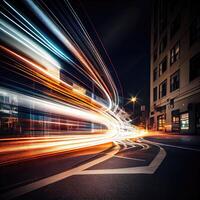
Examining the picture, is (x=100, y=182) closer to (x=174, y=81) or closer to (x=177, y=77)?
(x=177, y=77)

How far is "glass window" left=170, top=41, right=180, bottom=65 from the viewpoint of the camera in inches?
912

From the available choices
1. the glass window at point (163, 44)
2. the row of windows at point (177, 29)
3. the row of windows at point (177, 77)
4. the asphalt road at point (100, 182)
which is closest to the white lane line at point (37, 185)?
the asphalt road at point (100, 182)

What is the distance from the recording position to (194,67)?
60.7 feet

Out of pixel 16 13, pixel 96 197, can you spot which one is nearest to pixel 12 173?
pixel 96 197

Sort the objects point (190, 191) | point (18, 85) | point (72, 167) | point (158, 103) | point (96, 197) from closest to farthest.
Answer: point (96, 197), point (190, 191), point (72, 167), point (18, 85), point (158, 103)

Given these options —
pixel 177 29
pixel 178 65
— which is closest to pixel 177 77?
pixel 178 65

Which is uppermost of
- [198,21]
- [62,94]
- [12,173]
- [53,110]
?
[198,21]

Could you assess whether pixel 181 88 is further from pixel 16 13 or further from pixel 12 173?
pixel 12 173

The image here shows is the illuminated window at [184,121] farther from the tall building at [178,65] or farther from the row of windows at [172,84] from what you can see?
the row of windows at [172,84]

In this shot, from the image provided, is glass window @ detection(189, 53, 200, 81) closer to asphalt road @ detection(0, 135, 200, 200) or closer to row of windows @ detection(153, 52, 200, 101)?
row of windows @ detection(153, 52, 200, 101)

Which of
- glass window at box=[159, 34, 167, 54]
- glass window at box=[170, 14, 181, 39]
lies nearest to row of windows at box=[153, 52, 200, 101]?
glass window at box=[159, 34, 167, 54]

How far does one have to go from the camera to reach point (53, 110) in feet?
57.8

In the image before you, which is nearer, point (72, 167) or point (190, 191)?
point (190, 191)

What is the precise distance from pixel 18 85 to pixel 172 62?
22.2 metres
